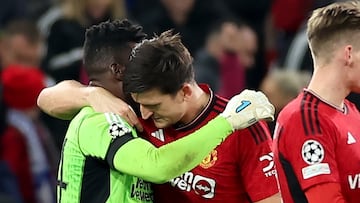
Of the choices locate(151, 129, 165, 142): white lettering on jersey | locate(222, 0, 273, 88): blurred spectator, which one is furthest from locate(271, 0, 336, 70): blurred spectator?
locate(151, 129, 165, 142): white lettering on jersey

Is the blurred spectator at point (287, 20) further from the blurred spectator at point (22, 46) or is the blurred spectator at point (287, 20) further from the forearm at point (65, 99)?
the forearm at point (65, 99)

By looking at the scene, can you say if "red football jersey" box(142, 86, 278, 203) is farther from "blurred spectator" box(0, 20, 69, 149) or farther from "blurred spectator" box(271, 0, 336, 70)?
"blurred spectator" box(271, 0, 336, 70)

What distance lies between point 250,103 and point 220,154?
1.22 feet

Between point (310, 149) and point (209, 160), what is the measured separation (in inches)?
20.9

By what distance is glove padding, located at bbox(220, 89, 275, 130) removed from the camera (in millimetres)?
5754

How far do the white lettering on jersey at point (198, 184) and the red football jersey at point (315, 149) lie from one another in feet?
1.09

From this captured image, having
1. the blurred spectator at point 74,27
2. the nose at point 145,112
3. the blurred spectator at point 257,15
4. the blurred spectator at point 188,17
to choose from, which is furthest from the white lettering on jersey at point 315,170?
the blurred spectator at point 257,15

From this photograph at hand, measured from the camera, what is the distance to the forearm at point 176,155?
5707 mm

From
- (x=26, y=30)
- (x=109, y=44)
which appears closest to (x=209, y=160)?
(x=109, y=44)

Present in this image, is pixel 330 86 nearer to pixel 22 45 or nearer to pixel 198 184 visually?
pixel 198 184

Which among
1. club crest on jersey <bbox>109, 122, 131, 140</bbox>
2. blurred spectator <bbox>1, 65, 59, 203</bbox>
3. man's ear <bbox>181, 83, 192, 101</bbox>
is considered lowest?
club crest on jersey <bbox>109, 122, 131, 140</bbox>

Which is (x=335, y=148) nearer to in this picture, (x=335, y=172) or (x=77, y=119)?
(x=335, y=172)

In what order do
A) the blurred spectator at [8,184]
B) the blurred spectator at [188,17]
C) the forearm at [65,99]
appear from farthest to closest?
the blurred spectator at [188,17], the blurred spectator at [8,184], the forearm at [65,99]

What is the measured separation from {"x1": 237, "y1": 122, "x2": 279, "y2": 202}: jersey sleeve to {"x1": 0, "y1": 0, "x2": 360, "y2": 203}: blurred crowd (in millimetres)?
2878
